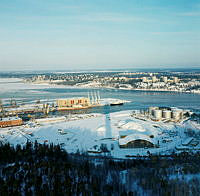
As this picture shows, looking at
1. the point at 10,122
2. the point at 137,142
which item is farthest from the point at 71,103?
the point at 137,142

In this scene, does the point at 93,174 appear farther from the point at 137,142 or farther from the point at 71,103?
the point at 71,103

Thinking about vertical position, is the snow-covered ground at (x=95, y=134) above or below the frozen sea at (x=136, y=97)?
below

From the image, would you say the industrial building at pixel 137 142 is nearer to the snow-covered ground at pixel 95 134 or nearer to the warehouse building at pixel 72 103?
the snow-covered ground at pixel 95 134

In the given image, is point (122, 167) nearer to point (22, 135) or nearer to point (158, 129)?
point (158, 129)

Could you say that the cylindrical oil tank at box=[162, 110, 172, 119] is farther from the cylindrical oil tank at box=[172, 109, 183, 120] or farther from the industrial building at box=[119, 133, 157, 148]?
the industrial building at box=[119, 133, 157, 148]

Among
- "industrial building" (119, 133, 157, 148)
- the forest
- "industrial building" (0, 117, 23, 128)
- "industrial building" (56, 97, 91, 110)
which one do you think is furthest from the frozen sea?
the forest

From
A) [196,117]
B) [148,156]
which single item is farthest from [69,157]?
[196,117]

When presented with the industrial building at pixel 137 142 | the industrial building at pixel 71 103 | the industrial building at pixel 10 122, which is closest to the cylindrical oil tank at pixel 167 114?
the industrial building at pixel 137 142
